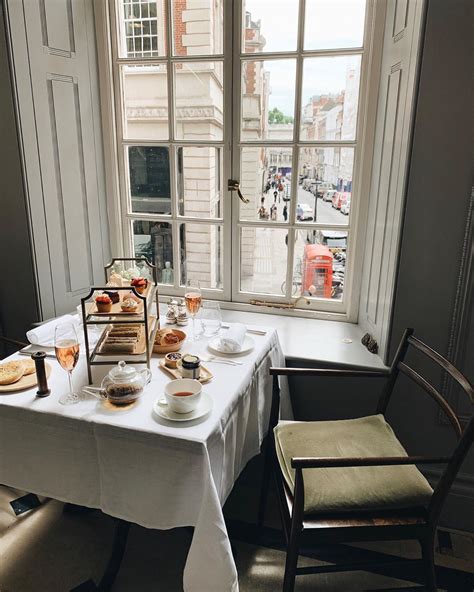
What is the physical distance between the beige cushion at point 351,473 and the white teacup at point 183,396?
1.35ft

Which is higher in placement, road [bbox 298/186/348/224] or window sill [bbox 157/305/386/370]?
road [bbox 298/186/348/224]

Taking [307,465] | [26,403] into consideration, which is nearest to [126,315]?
[26,403]

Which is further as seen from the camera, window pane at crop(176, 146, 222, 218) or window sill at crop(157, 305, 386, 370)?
window pane at crop(176, 146, 222, 218)

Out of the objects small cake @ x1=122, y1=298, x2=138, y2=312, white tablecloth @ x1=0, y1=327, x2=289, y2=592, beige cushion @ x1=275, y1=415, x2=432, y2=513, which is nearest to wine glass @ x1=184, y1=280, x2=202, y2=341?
small cake @ x1=122, y1=298, x2=138, y2=312

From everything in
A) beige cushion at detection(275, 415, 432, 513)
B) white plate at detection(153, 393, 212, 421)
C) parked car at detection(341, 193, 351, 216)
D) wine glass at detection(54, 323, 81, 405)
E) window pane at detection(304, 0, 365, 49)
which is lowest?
beige cushion at detection(275, 415, 432, 513)

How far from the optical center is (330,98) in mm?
2049

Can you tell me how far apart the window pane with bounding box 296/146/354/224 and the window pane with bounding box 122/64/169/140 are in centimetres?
76

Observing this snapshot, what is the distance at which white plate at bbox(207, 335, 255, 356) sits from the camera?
158cm

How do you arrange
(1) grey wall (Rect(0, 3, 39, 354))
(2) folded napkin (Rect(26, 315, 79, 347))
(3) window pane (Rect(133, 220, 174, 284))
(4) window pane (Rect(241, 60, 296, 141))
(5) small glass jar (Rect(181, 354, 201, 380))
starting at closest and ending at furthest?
(5) small glass jar (Rect(181, 354, 201, 380)) < (2) folded napkin (Rect(26, 315, 79, 347)) < (1) grey wall (Rect(0, 3, 39, 354)) < (4) window pane (Rect(241, 60, 296, 141)) < (3) window pane (Rect(133, 220, 174, 284))

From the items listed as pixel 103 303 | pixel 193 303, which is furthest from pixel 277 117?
pixel 103 303

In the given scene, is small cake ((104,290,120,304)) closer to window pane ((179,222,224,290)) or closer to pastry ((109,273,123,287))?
pastry ((109,273,123,287))

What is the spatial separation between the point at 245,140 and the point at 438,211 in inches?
40.4

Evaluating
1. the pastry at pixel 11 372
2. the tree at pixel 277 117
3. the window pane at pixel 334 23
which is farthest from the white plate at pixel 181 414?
the window pane at pixel 334 23

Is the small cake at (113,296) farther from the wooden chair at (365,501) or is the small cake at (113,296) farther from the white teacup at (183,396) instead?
the wooden chair at (365,501)
